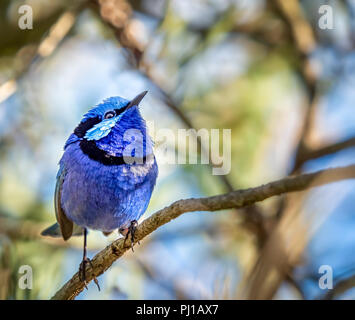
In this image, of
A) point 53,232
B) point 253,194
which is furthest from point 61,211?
point 253,194

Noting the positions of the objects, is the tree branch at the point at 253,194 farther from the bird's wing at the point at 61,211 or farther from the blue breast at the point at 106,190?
the bird's wing at the point at 61,211

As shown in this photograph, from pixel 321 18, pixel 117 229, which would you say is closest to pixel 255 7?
pixel 321 18

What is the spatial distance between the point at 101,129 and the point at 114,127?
8 cm

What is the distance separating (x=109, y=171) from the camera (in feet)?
10.4

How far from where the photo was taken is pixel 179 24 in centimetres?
382

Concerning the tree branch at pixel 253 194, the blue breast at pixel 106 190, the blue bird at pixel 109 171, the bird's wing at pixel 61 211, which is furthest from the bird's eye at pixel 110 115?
the tree branch at pixel 253 194

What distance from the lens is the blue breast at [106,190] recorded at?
10.4 ft

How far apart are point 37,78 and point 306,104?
6.69 ft

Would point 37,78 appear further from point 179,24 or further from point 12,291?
point 12,291

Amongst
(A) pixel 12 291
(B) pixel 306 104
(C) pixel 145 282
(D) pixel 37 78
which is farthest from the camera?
(D) pixel 37 78

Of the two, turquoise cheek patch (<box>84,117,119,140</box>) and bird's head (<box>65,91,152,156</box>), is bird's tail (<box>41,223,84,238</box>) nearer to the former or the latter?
bird's head (<box>65,91,152,156</box>)

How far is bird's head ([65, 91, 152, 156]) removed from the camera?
10.7ft

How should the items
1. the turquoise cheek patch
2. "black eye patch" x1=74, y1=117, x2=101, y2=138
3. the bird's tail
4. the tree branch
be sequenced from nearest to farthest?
the tree branch → the turquoise cheek patch → "black eye patch" x1=74, y1=117, x2=101, y2=138 → the bird's tail

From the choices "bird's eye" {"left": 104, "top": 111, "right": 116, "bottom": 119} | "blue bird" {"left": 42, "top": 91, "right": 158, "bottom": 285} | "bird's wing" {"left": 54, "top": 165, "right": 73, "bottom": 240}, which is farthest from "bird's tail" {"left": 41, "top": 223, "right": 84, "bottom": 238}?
"bird's eye" {"left": 104, "top": 111, "right": 116, "bottom": 119}
